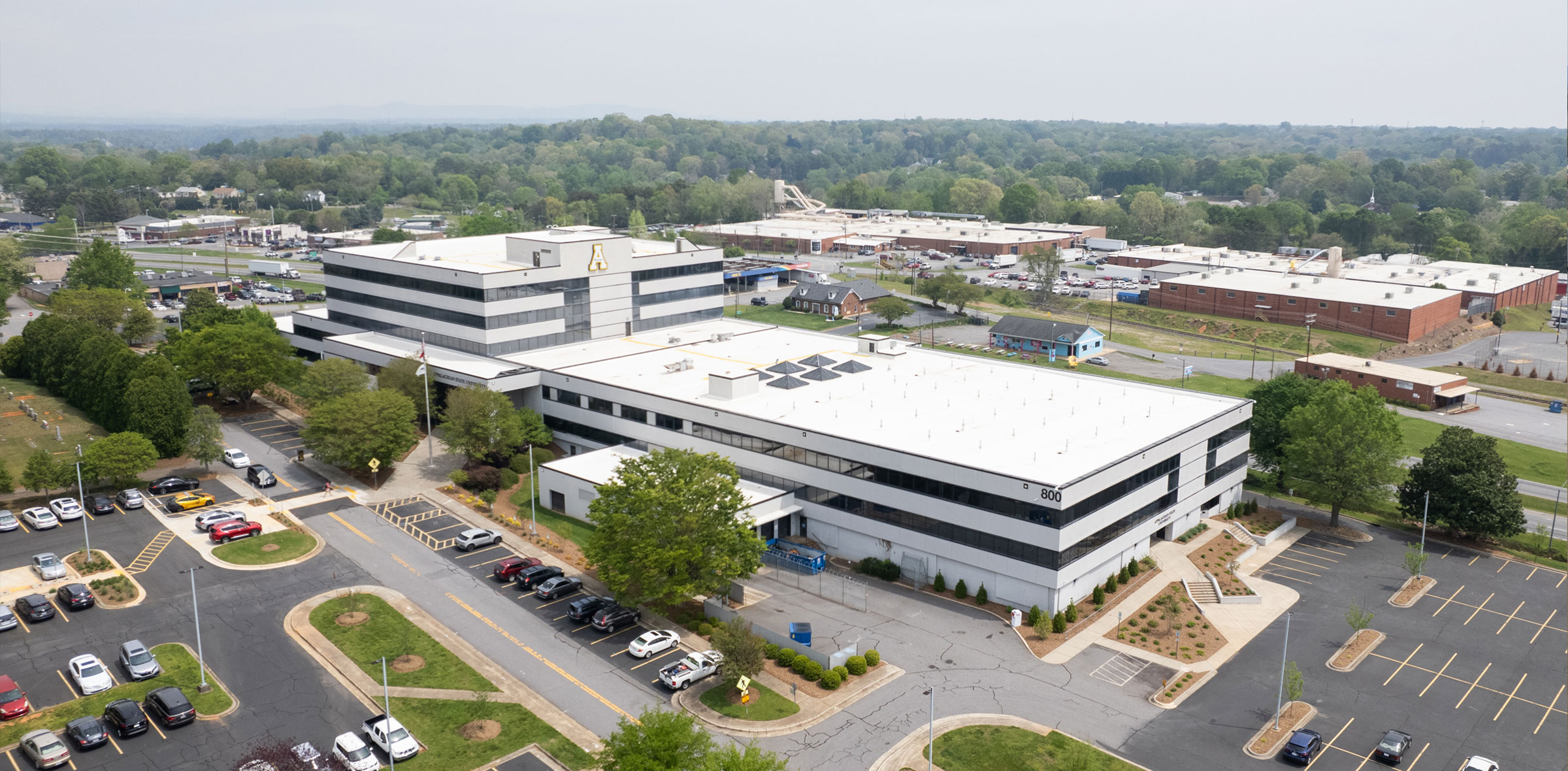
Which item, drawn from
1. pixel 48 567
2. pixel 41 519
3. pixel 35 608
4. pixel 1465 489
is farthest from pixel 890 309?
pixel 35 608

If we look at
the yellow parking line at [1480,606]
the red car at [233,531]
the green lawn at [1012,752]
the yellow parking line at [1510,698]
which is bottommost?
the yellow parking line at [1510,698]

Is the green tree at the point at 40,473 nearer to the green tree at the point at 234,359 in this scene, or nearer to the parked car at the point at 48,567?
Result: the parked car at the point at 48,567

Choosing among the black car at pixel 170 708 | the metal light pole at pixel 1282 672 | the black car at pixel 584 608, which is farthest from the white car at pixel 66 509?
the metal light pole at pixel 1282 672

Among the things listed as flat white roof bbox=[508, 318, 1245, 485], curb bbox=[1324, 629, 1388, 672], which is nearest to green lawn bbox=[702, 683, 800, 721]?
flat white roof bbox=[508, 318, 1245, 485]

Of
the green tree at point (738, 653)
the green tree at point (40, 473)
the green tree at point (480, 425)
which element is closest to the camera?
the green tree at point (738, 653)

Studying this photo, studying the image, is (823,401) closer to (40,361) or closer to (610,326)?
(610,326)

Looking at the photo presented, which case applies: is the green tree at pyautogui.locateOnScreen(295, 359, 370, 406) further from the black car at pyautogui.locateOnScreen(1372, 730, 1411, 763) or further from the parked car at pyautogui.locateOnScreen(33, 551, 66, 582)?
the black car at pyautogui.locateOnScreen(1372, 730, 1411, 763)

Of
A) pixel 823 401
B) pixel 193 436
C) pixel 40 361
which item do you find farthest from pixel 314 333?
pixel 823 401
